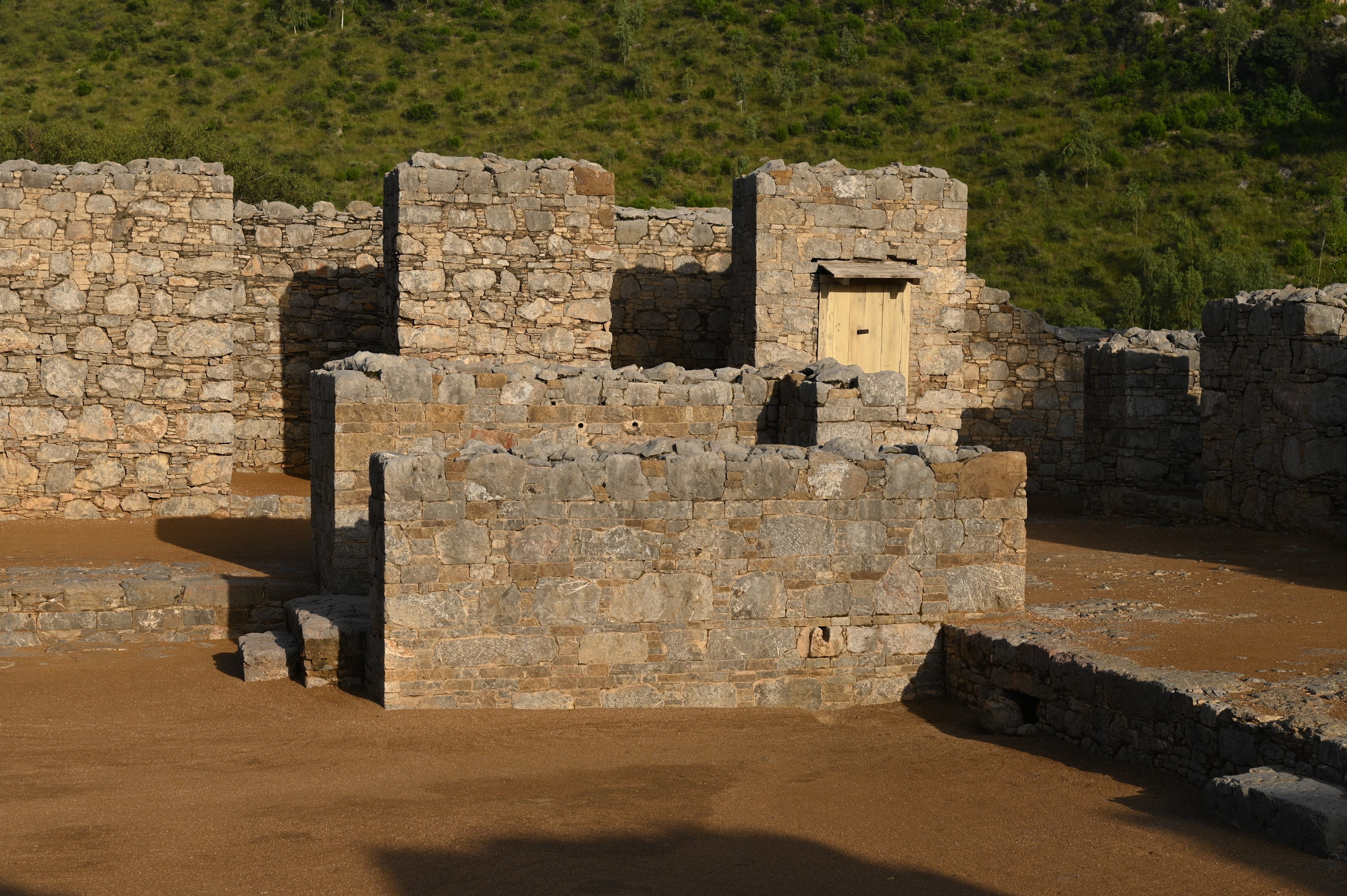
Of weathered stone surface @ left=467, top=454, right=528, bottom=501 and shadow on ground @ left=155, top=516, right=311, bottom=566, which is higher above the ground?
weathered stone surface @ left=467, top=454, right=528, bottom=501

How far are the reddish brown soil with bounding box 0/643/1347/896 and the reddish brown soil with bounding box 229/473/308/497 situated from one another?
5.89 meters

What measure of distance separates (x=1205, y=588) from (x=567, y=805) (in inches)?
241

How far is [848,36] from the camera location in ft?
133

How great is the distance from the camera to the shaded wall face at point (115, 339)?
1313 cm

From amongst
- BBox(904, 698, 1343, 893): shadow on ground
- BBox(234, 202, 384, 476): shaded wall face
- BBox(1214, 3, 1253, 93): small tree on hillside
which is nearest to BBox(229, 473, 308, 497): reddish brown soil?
BBox(234, 202, 384, 476): shaded wall face

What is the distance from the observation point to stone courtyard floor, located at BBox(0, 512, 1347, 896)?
548 cm

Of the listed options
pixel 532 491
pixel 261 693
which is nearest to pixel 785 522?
pixel 532 491

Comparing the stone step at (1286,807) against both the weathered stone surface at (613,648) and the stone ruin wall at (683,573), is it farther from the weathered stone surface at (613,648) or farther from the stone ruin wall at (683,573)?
the weathered stone surface at (613,648)

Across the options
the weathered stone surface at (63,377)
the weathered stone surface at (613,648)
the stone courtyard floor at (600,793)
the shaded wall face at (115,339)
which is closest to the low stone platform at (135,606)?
the stone courtyard floor at (600,793)

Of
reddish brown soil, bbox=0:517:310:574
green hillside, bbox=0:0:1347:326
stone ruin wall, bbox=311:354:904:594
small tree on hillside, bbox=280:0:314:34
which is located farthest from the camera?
small tree on hillside, bbox=280:0:314:34

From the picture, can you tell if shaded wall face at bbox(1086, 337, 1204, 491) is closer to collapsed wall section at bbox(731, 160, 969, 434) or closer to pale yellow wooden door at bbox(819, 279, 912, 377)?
collapsed wall section at bbox(731, 160, 969, 434)

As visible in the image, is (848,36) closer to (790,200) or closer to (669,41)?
(669,41)

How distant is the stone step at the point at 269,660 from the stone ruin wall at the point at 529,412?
923 mm

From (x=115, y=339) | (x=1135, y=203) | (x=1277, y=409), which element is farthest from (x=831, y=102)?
(x=115, y=339)
